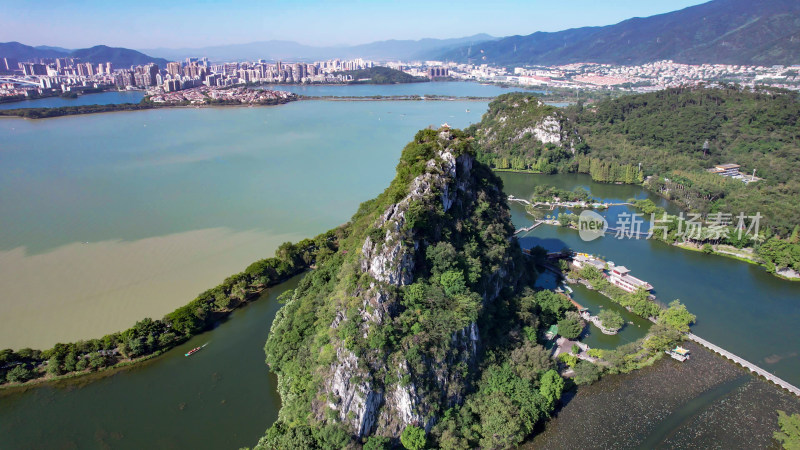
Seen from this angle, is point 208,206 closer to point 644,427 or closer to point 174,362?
point 174,362

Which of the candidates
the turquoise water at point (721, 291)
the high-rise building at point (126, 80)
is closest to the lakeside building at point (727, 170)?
the turquoise water at point (721, 291)

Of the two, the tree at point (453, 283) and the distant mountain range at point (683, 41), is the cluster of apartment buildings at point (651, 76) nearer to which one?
the distant mountain range at point (683, 41)

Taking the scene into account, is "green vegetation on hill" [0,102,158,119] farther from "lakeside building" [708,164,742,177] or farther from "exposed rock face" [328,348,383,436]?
"lakeside building" [708,164,742,177]

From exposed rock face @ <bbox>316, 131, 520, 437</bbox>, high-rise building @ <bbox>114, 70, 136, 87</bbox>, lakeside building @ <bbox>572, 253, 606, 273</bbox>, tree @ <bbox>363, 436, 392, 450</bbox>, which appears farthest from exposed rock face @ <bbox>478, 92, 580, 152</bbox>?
high-rise building @ <bbox>114, 70, 136, 87</bbox>

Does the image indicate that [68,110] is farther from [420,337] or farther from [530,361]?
[530,361]

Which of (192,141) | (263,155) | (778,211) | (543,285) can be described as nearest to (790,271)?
(778,211)
